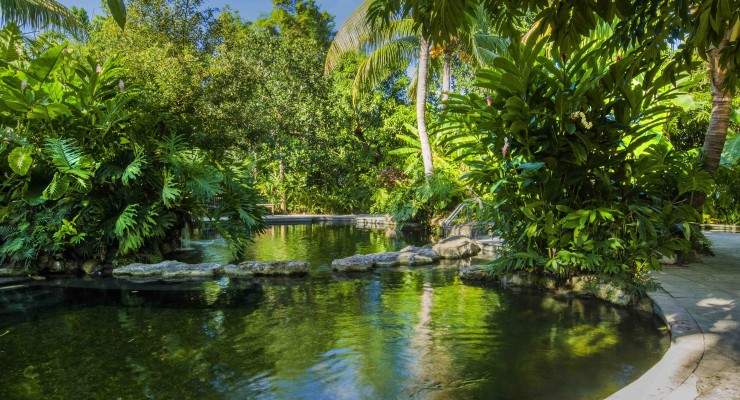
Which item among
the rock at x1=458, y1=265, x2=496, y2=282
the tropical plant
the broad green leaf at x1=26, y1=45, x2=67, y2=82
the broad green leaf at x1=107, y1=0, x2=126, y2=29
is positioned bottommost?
the rock at x1=458, y1=265, x2=496, y2=282

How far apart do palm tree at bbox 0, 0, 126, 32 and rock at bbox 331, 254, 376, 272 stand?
7.22 meters

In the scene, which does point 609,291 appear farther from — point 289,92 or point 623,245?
point 289,92

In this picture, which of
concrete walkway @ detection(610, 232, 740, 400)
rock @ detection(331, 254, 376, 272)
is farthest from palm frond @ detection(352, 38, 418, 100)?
concrete walkway @ detection(610, 232, 740, 400)

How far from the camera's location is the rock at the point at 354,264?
8664 mm

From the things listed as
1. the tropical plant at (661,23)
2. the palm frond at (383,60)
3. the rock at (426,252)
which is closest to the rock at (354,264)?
the rock at (426,252)

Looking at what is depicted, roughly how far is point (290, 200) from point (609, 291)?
1646 centimetres

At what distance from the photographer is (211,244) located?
1261 cm

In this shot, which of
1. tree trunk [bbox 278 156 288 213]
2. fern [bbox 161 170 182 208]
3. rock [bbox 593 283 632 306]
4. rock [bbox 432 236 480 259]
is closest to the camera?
rock [bbox 593 283 632 306]

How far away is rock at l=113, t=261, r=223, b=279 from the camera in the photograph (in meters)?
8.27

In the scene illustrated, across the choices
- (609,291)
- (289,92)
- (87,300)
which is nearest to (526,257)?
(609,291)

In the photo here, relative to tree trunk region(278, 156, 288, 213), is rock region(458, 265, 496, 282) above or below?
below

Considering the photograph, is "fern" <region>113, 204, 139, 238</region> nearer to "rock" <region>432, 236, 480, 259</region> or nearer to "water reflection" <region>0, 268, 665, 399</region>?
"water reflection" <region>0, 268, 665, 399</region>

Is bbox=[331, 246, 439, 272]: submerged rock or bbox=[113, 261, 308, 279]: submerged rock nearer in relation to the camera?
bbox=[113, 261, 308, 279]: submerged rock

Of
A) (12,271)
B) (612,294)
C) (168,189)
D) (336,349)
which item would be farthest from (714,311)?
(12,271)
